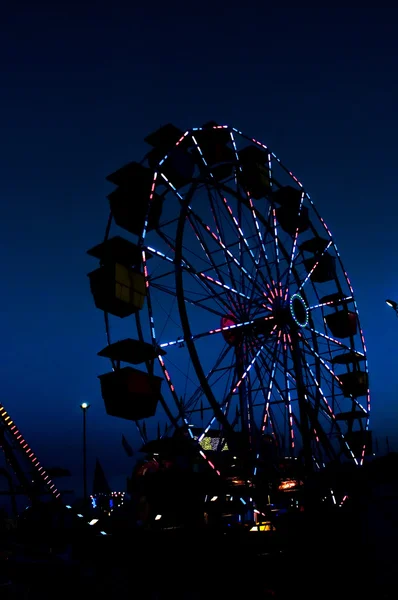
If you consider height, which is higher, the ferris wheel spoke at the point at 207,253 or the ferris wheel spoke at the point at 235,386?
the ferris wheel spoke at the point at 207,253

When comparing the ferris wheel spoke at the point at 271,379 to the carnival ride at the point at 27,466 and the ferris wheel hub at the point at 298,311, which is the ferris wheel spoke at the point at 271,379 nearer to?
the ferris wheel hub at the point at 298,311

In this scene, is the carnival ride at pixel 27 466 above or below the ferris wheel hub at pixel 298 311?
below

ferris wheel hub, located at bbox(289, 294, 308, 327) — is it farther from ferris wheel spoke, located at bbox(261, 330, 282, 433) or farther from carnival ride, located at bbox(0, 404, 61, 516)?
carnival ride, located at bbox(0, 404, 61, 516)

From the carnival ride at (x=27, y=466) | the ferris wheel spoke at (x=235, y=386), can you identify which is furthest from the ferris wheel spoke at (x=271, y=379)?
the carnival ride at (x=27, y=466)

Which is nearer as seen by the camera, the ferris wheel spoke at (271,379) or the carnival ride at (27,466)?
the carnival ride at (27,466)

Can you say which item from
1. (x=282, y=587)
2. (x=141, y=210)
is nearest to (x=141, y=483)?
(x=282, y=587)

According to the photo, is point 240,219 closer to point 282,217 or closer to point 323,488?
point 282,217

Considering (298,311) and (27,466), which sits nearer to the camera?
(27,466)

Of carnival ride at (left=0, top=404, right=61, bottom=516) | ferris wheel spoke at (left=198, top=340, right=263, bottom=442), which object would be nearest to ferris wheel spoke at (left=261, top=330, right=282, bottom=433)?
ferris wheel spoke at (left=198, top=340, right=263, bottom=442)

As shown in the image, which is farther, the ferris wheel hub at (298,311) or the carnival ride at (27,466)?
the ferris wheel hub at (298,311)

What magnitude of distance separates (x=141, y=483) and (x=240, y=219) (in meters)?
9.70

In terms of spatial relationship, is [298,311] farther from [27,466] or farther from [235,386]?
[27,466]

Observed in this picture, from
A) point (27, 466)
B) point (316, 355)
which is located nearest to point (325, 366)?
point (316, 355)

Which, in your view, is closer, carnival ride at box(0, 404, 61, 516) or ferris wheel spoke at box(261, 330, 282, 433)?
carnival ride at box(0, 404, 61, 516)
